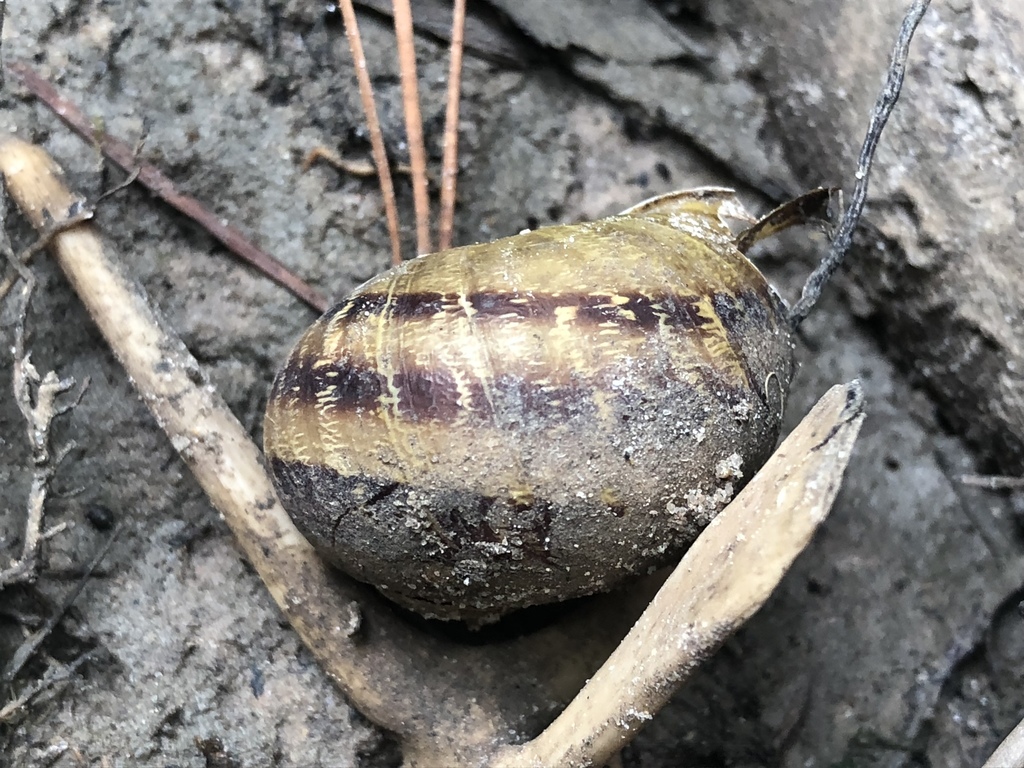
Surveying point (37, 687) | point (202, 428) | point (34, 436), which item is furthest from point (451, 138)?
point (37, 687)

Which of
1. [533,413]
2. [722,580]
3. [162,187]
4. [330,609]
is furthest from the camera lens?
[162,187]

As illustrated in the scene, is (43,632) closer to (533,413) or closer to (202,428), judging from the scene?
(202,428)

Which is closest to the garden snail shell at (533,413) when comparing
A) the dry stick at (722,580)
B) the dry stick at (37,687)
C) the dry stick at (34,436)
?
the dry stick at (722,580)

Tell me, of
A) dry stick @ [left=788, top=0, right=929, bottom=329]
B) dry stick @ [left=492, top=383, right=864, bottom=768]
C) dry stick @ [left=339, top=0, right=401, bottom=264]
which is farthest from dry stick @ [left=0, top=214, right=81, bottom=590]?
dry stick @ [left=788, top=0, right=929, bottom=329]

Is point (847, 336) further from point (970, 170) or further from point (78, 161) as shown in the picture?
point (78, 161)

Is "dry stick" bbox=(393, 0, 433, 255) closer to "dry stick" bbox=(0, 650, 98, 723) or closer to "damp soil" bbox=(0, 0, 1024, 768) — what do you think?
"damp soil" bbox=(0, 0, 1024, 768)

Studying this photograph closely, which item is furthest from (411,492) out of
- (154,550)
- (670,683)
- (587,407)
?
(154,550)

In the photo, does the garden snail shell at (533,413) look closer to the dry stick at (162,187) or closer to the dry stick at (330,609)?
the dry stick at (330,609)
